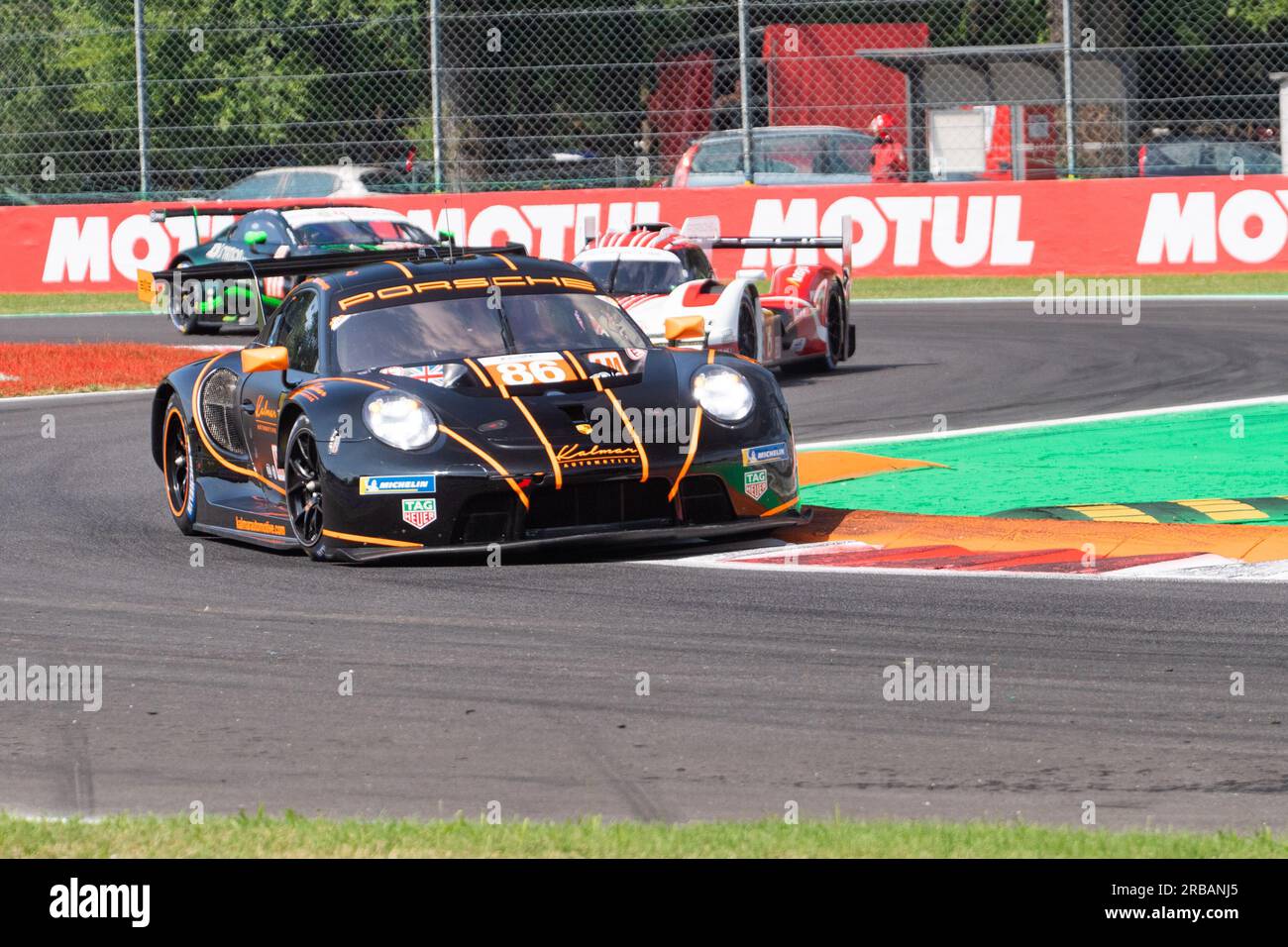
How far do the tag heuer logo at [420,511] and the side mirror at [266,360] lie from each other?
1.16 metres

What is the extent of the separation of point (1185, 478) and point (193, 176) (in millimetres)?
16379

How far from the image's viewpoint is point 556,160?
2388cm

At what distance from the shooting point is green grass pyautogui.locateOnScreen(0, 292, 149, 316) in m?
24.4

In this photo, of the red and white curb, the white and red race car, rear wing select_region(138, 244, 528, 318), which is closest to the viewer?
the red and white curb

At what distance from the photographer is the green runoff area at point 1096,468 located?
1023cm

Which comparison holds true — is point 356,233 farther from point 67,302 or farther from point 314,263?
point 314,263

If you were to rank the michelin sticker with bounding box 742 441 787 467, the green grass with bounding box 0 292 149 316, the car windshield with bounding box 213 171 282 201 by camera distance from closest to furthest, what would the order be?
the michelin sticker with bounding box 742 441 787 467 < the green grass with bounding box 0 292 149 316 < the car windshield with bounding box 213 171 282 201

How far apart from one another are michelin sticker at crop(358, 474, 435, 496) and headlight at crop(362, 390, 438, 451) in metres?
0.13

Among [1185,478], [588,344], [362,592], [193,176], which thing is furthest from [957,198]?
[362,592]

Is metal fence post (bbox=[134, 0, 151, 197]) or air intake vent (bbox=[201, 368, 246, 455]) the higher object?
metal fence post (bbox=[134, 0, 151, 197])

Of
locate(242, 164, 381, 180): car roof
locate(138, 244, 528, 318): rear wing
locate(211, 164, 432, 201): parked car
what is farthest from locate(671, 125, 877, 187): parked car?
locate(138, 244, 528, 318): rear wing

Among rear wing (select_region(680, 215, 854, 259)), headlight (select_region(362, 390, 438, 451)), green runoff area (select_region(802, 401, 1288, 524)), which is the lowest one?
green runoff area (select_region(802, 401, 1288, 524))

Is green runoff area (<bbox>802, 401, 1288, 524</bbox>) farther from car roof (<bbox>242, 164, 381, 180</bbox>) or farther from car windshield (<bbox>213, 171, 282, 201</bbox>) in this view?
car windshield (<bbox>213, 171, 282, 201</bbox>)

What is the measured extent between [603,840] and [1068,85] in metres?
18.5
